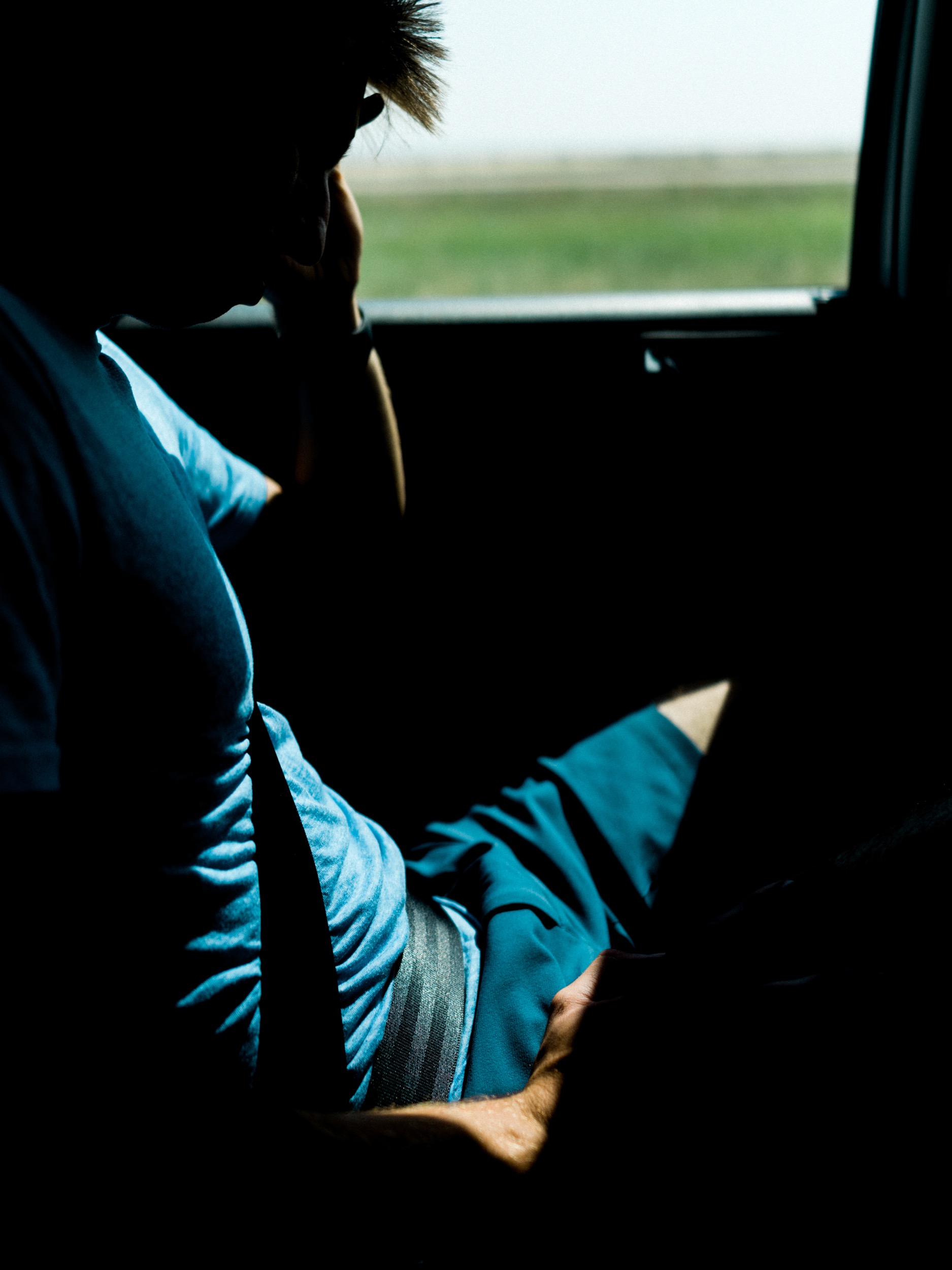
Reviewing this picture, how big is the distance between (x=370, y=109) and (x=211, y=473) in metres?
0.48

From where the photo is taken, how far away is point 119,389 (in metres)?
0.83

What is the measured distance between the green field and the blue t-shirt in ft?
4.05

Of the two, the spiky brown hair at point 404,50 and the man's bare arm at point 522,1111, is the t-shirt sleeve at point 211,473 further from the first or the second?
the man's bare arm at point 522,1111

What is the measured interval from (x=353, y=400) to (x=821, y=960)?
3.31ft

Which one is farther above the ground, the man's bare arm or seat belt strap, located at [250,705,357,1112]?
seat belt strap, located at [250,705,357,1112]

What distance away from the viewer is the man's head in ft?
2.24

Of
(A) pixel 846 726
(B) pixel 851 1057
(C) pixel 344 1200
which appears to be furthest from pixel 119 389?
(A) pixel 846 726

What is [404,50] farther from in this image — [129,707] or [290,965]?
[290,965]

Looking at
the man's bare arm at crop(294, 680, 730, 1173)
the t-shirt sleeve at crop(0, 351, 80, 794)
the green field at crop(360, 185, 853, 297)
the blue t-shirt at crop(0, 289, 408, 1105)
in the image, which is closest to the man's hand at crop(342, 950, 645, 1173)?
the man's bare arm at crop(294, 680, 730, 1173)

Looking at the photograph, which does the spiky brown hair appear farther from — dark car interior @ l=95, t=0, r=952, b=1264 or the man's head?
dark car interior @ l=95, t=0, r=952, b=1264

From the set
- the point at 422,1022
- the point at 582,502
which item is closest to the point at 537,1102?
the point at 422,1022

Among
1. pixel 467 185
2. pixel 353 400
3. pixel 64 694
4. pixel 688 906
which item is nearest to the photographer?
pixel 64 694

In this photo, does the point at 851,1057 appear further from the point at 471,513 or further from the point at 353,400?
the point at 471,513

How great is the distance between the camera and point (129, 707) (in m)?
0.69
